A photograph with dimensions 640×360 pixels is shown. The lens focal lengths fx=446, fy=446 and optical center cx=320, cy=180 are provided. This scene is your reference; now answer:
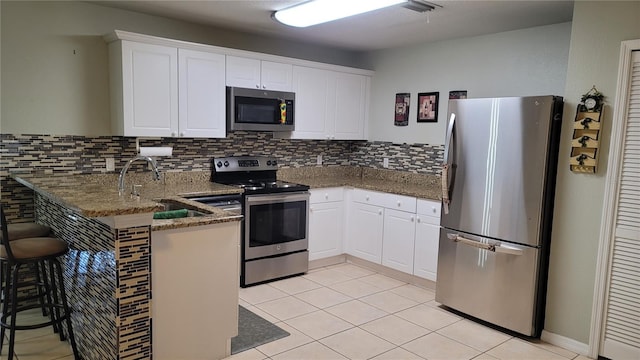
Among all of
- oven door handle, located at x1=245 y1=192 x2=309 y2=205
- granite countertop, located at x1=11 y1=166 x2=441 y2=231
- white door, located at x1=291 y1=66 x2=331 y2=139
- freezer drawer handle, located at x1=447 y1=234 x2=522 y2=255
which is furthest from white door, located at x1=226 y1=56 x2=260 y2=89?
freezer drawer handle, located at x1=447 y1=234 x2=522 y2=255

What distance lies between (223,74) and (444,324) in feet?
9.18

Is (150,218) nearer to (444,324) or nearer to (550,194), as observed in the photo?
(444,324)

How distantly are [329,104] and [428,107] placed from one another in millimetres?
1050

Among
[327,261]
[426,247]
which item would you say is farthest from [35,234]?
[426,247]

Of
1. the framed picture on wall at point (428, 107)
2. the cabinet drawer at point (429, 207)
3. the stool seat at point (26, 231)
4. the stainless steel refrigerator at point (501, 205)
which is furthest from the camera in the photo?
the framed picture on wall at point (428, 107)

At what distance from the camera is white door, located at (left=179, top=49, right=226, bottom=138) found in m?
3.79

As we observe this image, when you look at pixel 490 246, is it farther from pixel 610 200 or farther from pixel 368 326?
pixel 368 326

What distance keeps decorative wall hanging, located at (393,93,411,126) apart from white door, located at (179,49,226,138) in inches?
77.4

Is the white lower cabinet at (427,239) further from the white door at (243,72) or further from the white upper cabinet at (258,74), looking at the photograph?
the white door at (243,72)

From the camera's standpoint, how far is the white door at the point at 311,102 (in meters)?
4.57

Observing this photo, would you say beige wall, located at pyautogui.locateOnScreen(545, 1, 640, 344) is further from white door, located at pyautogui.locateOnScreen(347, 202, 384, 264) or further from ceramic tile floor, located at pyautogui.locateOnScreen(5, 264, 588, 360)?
white door, located at pyautogui.locateOnScreen(347, 202, 384, 264)

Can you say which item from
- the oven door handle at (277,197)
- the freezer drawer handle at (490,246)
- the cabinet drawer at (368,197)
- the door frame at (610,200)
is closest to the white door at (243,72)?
the oven door handle at (277,197)

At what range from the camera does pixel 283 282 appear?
419 cm

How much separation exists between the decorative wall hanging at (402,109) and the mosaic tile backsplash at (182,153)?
27cm
